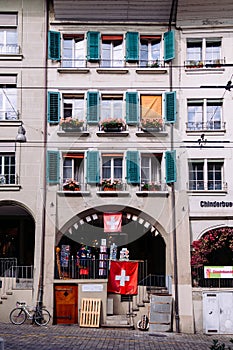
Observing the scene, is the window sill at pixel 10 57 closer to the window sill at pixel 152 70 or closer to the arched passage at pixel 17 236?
the window sill at pixel 152 70

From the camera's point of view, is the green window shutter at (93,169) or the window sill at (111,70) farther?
the window sill at (111,70)

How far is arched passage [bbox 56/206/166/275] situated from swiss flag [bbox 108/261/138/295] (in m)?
1.56

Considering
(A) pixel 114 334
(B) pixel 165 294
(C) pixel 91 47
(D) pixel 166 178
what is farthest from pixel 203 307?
(C) pixel 91 47

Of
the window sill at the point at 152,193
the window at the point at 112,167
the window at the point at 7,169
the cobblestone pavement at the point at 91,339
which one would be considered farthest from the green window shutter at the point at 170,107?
the cobblestone pavement at the point at 91,339

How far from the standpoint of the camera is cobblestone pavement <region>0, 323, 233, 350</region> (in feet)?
58.4

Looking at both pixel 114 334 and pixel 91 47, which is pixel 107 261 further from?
pixel 91 47

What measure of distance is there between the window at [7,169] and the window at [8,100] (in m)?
1.67

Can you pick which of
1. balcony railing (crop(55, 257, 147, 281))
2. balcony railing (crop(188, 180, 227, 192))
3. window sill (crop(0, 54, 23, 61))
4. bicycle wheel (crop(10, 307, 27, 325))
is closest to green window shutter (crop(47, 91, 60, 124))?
window sill (crop(0, 54, 23, 61))

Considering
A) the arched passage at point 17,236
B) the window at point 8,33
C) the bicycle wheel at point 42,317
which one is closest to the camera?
the bicycle wheel at point 42,317

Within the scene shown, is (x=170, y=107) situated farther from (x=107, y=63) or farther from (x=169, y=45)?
(x=107, y=63)

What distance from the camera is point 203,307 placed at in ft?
72.4

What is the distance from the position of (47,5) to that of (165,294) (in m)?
13.2

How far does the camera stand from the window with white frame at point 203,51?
24.7 metres

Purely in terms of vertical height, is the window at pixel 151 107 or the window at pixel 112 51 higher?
the window at pixel 112 51
